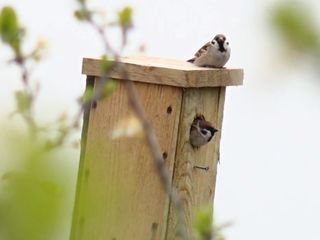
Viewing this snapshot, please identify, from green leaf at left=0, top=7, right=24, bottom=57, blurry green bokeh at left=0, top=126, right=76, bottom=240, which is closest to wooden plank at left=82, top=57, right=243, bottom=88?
green leaf at left=0, top=7, right=24, bottom=57

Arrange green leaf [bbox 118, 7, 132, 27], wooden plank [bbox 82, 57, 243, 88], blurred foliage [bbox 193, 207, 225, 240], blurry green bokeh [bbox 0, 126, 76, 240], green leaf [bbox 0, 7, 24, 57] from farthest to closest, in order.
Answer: wooden plank [bbox 82, 57, 243, 88], green leaf [bbox 118, 7, 132, 27], green leaf [bbox 0, 7, 24, 57], blurred foliage [bbox 193, 207, 225, 240], blurry green bokeh [bbox 0, 126, 76, 240]

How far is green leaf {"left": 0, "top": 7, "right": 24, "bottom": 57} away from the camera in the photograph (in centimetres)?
85

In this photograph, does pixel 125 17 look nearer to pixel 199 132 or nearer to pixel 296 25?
pixel 296 25

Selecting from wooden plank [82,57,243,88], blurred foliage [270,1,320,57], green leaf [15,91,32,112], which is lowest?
green leaf [15,91,32,112]

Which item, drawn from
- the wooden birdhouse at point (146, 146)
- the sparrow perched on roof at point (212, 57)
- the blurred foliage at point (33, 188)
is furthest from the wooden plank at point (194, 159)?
the blurred foliage at point (33, 188)

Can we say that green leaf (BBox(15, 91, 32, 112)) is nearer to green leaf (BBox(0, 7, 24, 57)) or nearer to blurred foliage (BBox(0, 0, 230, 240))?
green leaf (BBox(0, 7, 24, 57))

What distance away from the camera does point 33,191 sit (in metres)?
0.61

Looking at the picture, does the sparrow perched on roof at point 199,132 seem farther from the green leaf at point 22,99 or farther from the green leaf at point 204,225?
the green leaf at point 204,225

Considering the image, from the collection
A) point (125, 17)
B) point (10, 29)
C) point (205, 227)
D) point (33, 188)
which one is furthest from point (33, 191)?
point (125, 17)

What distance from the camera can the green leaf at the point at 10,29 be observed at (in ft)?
2.78

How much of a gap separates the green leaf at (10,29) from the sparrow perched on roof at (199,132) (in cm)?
193

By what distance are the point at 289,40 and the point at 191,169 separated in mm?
2190

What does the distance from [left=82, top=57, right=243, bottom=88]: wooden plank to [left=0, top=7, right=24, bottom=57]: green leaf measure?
173cm

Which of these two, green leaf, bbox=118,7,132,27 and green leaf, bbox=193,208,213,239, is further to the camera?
green leaf, bbox=118,7,132,27
